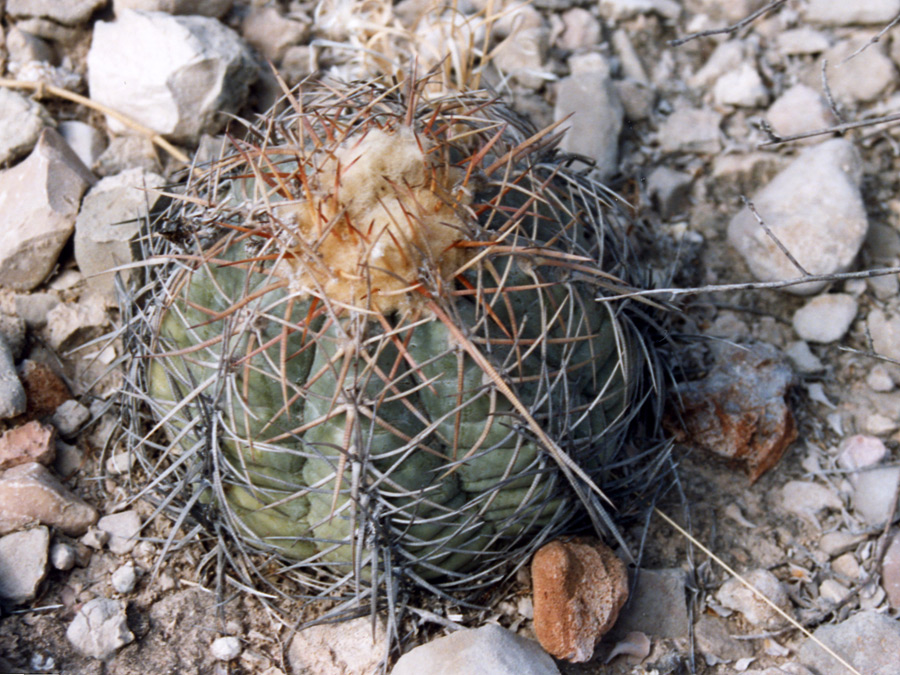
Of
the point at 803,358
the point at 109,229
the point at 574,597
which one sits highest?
the point at 109,229

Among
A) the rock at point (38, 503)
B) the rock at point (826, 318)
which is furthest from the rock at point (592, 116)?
the rock at point (38, 503)

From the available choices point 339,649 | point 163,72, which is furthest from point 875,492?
point 163,72

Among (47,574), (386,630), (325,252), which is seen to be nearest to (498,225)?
(325,252)

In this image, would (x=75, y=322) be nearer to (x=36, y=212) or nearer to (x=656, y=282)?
(x=36, y=212)

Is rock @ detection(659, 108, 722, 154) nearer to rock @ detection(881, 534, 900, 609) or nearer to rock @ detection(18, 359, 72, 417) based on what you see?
rock @ detection(881, 534, 900, 609)

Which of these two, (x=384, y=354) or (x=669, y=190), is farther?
(x=669, y=190)

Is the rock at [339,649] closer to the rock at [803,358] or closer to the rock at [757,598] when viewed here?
the rock at [757,598]
